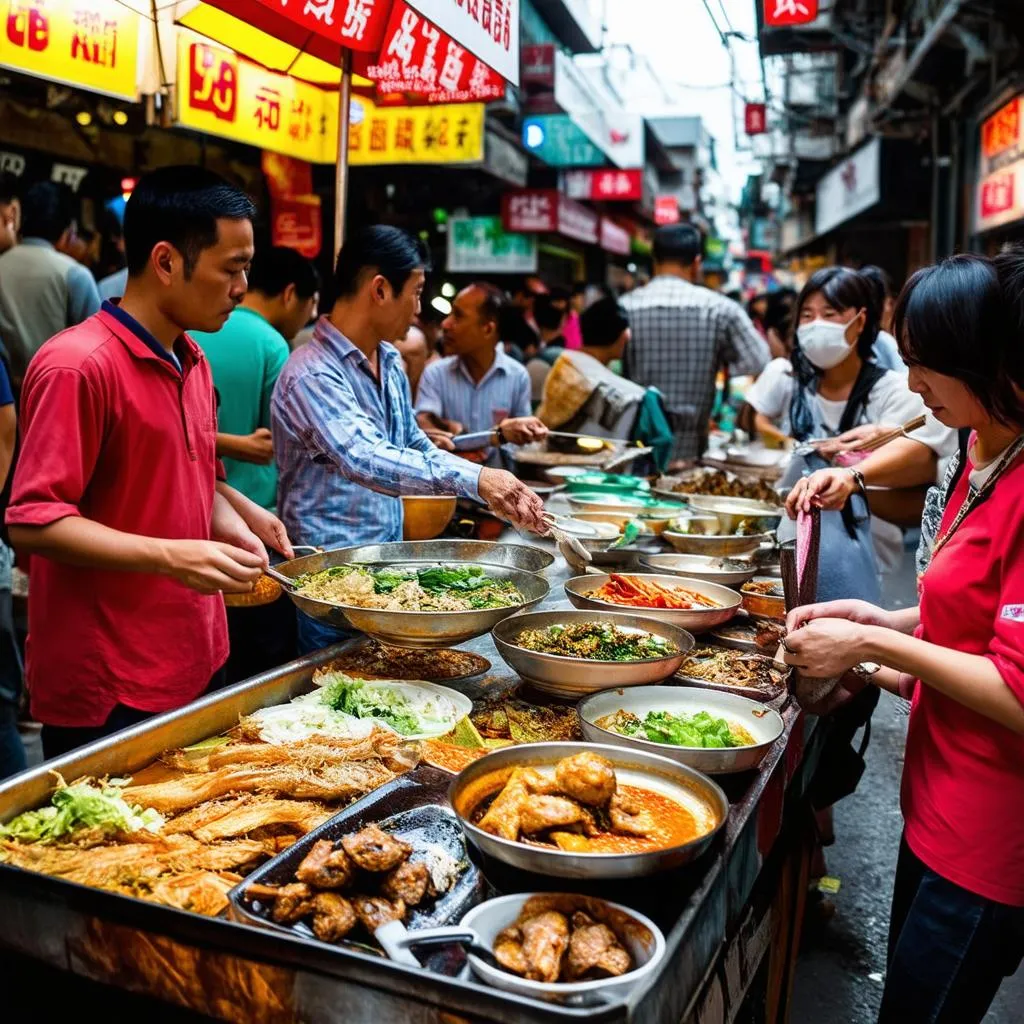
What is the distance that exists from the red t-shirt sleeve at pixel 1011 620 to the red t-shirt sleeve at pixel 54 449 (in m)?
2.06

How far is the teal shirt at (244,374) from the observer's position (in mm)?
4973

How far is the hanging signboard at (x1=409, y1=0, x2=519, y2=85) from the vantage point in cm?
332

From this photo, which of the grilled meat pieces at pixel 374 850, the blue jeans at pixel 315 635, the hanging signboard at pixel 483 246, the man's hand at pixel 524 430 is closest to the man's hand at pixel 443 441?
the man's hand at pixel 524 430

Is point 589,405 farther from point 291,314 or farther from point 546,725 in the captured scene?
point 546,725

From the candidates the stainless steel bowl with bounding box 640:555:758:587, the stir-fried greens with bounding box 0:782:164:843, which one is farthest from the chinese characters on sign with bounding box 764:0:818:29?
the stir-fried greens with bounding box 0:782:164:843

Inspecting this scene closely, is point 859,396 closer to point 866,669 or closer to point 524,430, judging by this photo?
point 524,430

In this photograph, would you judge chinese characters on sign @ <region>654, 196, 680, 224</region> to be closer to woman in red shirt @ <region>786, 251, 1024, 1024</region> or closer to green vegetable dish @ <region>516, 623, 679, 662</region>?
green vegetable dish @ <region>516, 623, 679, 662</region>

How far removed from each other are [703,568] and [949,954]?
182cm

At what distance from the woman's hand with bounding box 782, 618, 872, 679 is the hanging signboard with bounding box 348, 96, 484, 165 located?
7.18 m

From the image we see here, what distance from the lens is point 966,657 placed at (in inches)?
77.6

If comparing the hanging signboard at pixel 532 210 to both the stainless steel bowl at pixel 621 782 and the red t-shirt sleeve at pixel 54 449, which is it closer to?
the red t-shirt sleeve at pixel 54 449

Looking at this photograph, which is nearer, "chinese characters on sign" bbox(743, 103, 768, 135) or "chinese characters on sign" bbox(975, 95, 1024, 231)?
"chinese characters on sign" bbox(975, 95, 1024, 231)

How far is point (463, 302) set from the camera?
21.7 feet

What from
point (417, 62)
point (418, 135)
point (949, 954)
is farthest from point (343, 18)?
point (418, 135)
